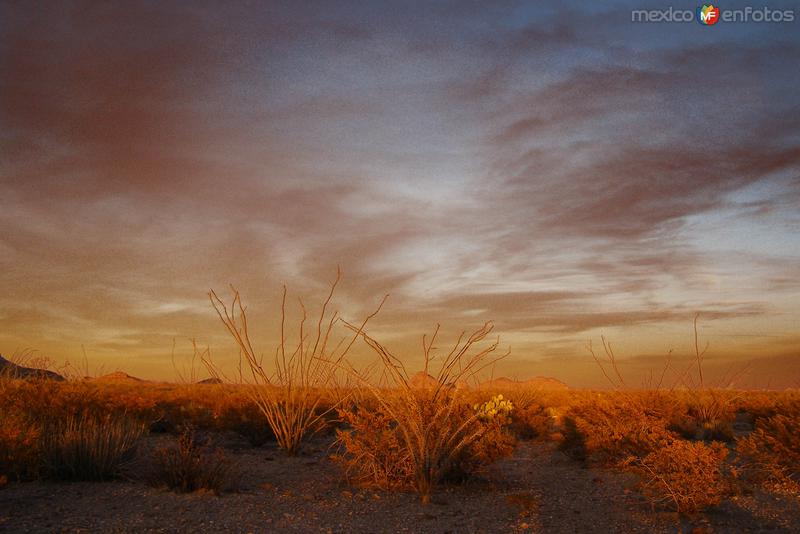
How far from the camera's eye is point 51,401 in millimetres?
13656

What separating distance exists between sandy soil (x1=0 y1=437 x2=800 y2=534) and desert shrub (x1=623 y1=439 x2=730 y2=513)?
22 centimetres

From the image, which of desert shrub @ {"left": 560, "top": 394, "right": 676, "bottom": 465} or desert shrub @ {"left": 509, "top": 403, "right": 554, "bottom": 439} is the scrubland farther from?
desert shrub @ {"left": 509, "top": 403, "right": 554, "bottom": 439}

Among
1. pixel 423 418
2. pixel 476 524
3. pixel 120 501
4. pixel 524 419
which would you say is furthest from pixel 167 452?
pixel 524 419

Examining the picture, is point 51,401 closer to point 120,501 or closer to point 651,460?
point 120,501

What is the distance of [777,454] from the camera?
11328mm

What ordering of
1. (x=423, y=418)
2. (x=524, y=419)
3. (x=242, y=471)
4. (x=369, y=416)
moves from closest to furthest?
(x=423, y=418)
(x=369, y=416)
(x=242, y=471)
(x=524, y=419)

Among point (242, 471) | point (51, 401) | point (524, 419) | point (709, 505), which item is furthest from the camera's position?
point (524, 419)

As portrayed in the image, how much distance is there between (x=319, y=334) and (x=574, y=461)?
19.6 ft

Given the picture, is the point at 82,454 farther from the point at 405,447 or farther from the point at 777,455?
the point at 777,455

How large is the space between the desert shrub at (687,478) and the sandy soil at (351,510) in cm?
22

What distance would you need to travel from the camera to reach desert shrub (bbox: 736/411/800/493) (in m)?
10.6

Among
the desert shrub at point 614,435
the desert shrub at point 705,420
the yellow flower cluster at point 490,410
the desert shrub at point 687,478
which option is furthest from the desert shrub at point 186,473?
the desert shrub at point 705,420

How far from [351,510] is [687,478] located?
15.4 ft

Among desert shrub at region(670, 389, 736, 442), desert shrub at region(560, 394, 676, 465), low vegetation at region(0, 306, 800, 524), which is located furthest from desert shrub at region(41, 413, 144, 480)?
desert shrub at region(670, 389, 736, 442)
